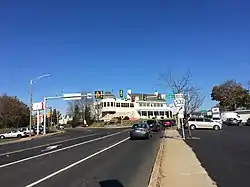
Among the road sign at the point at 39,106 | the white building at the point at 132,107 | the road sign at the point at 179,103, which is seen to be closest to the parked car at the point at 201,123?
the road sign at the point at 179,103

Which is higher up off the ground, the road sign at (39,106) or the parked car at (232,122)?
the road sign at (39,106)

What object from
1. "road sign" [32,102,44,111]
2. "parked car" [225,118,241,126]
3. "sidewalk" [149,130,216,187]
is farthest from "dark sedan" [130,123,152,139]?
"parked car" [225,118,241,126]

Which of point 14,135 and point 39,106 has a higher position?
point 39,106

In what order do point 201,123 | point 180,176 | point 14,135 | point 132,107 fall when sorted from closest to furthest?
1. point 180,176
2. point 201,123
3. point 14,135
4. point 132,107

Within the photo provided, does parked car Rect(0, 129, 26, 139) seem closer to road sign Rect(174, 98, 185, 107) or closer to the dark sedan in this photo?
the dark sedan

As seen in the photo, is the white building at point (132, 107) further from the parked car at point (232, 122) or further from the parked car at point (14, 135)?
the parked car at point (14, 135)

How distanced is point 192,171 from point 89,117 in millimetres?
101587

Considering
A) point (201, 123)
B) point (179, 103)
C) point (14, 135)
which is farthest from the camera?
point (14, 135)

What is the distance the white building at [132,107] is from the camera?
123688 millimetres

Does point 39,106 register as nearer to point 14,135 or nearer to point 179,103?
point 14,135

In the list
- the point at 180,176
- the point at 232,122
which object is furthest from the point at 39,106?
the point at 180,176

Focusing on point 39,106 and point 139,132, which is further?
point 39,106

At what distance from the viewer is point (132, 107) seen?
433 ft

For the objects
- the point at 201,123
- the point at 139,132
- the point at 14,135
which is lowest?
the point at 14,135
